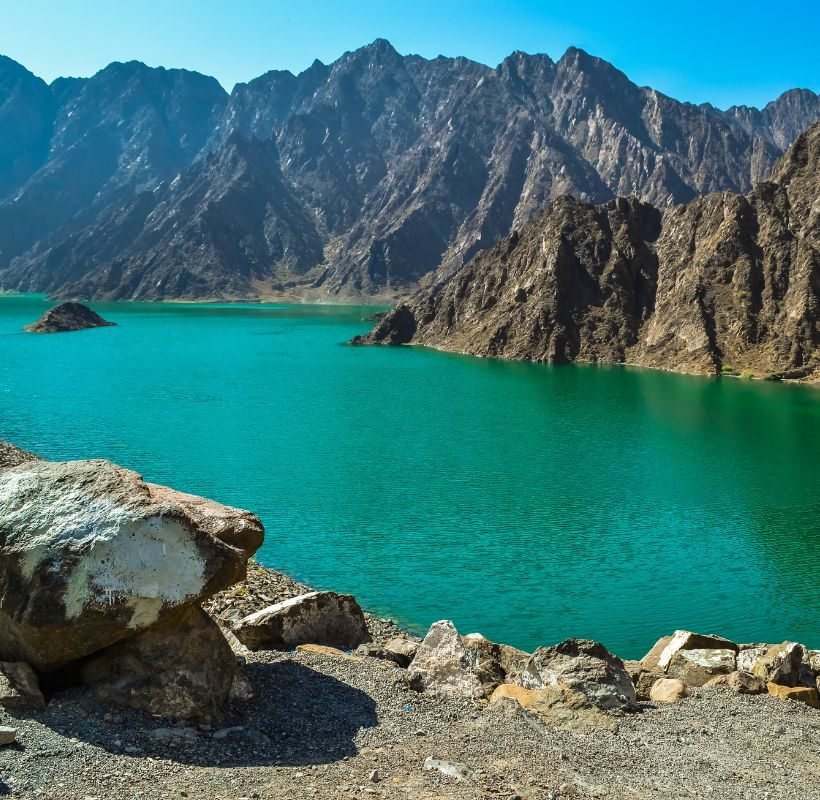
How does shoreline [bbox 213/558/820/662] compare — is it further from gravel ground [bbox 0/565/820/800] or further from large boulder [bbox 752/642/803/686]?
gravel ground [bbox 0/565/820/800]

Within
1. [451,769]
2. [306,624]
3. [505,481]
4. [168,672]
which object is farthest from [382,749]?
[505,481]

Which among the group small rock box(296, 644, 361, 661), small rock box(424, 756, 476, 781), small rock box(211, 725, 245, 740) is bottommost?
small rock box(296, 644, 361, 661)

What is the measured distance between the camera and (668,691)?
24.1 m

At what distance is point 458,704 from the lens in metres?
21.4

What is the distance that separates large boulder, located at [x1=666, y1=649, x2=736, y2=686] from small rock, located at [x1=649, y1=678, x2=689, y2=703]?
4.94 feet

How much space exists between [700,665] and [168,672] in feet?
56.1

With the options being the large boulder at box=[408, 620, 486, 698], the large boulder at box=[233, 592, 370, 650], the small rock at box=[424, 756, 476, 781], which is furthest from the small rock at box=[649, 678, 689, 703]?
the large boulder at box=[233, 592, 370, 650]

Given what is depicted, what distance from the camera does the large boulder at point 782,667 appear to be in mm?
25500

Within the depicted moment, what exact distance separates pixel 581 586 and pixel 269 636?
21226 millimetres

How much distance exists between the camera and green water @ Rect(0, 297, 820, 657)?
40844 millimetres

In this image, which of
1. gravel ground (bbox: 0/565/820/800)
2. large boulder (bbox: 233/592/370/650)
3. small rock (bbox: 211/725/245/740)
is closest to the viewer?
gravel ground (bbox: 0/565/820/800)

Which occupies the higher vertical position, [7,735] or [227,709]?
[7,735]

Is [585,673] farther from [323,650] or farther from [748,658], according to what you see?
[323,650]

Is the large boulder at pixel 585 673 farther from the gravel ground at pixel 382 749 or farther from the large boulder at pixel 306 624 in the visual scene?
the large boulder at pixel 306 624
